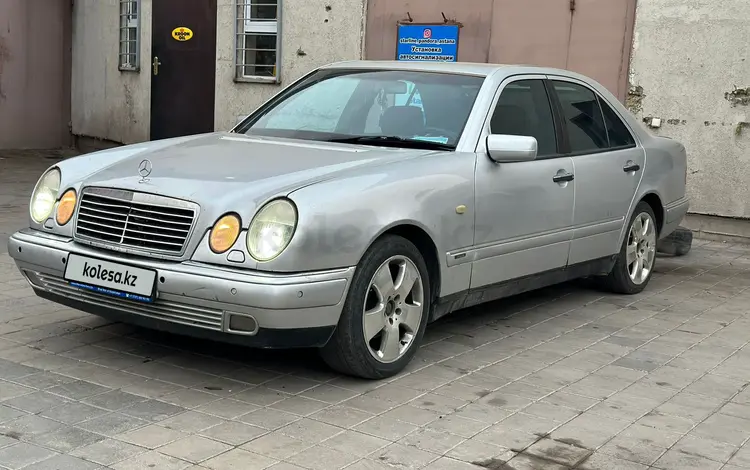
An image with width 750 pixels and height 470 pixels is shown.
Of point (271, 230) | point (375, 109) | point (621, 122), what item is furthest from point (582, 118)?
point (271, 230)

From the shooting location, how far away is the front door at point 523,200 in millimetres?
5184

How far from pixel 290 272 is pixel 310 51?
8304 mm

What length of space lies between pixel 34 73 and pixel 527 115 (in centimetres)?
1127

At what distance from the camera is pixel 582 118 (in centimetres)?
634

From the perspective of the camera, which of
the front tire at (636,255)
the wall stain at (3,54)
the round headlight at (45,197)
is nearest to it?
the round headlight at (45,197)

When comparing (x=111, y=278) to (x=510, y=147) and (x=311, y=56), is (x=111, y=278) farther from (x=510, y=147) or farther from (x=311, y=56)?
(x=311, y=56)

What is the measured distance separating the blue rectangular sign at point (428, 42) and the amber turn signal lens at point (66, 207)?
6695 millimetres

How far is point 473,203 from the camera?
199 inches

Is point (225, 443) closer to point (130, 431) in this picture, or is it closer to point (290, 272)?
point (130, 431)

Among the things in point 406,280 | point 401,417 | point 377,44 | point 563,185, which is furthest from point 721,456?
point 377,44

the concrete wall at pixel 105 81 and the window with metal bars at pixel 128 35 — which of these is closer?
the concrete wall at pixel 105 81

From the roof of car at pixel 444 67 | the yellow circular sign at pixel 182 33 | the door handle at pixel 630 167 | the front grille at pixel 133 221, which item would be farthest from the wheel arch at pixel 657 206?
the yellow circular sign at pixel 182 33

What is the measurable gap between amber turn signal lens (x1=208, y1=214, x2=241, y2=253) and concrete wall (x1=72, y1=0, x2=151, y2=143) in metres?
10.1

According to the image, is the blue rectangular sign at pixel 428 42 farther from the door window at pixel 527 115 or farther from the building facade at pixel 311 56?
the door window at pixel 527 115
